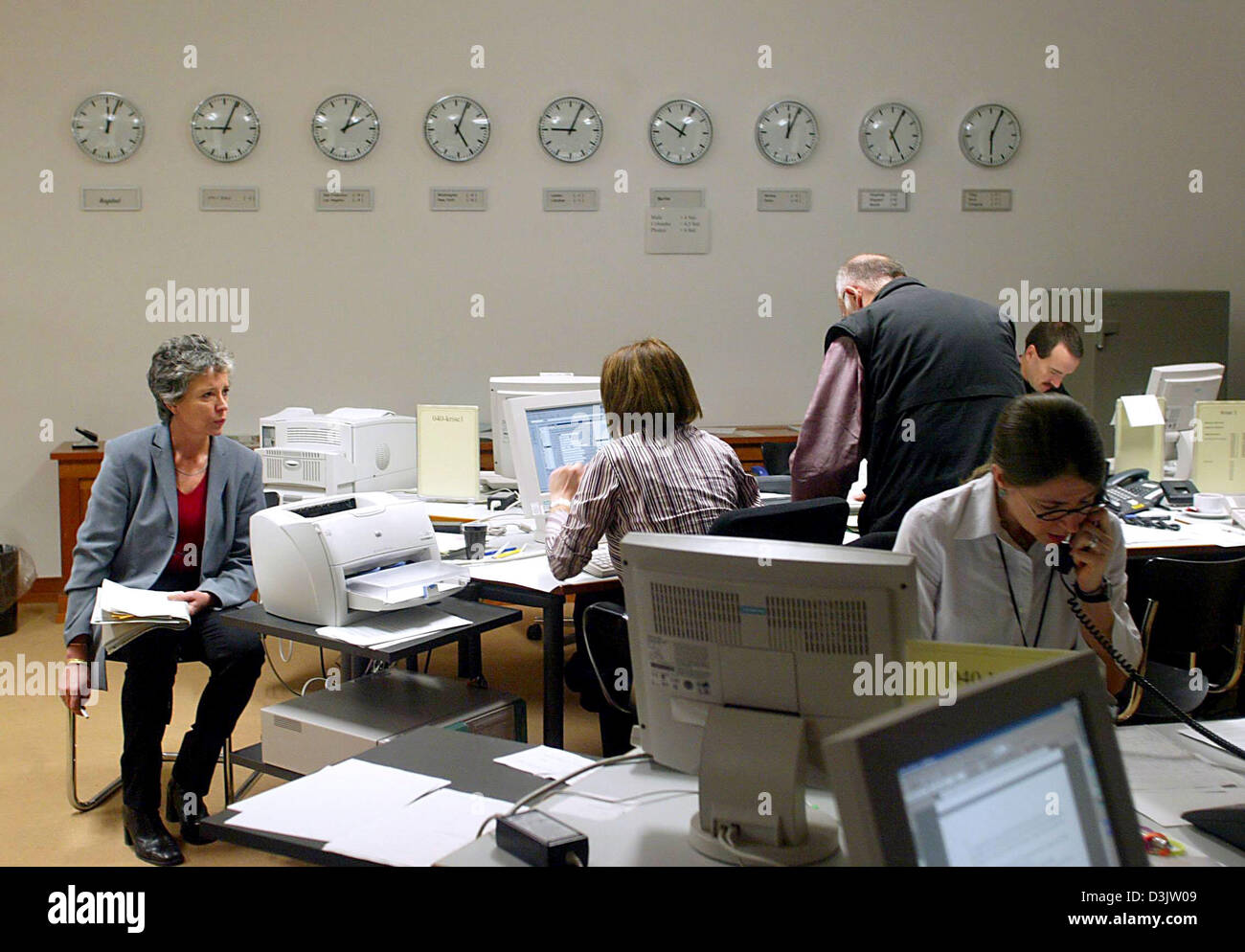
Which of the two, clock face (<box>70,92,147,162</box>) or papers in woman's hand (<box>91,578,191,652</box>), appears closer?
papers in woman's hand (<box>91,578,191,652</box>)

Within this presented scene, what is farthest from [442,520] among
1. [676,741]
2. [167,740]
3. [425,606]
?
[676,741]

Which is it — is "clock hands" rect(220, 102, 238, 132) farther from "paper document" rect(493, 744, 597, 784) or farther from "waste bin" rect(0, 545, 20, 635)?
"paper document" rect(493, 744, 597, 784)

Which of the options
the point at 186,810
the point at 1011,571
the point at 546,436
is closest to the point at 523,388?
the point at 546,436

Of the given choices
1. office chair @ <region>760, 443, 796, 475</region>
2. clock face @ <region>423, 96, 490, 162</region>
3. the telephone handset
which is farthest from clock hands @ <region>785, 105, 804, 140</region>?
the telephone handset

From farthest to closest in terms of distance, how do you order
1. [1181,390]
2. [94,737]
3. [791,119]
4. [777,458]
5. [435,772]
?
1. [791,119]
2. [777,458]
3. [1181,390]
4. [94,737]
5. [435,772]

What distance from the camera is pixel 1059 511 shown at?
1.92 m

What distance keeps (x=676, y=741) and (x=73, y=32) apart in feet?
19.3

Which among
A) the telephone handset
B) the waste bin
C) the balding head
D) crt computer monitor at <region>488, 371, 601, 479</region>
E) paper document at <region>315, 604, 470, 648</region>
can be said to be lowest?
the waste bin

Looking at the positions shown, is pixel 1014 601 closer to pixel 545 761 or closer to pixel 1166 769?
pixel 1166 769

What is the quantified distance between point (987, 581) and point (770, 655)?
77cm

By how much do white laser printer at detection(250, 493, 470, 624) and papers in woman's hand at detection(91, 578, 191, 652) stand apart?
0.80 feet

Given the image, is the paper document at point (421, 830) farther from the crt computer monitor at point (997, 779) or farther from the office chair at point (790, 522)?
the office chair at point (790, 522)

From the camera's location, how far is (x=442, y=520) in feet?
13.4

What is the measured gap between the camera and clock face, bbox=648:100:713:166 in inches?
246
